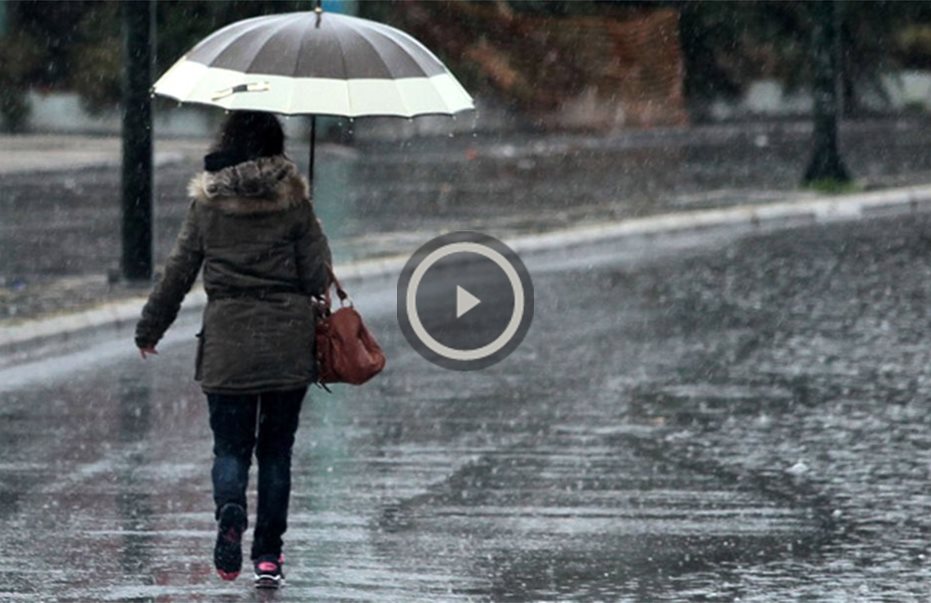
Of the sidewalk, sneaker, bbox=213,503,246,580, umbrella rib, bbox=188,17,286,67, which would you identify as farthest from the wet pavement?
sneaker, bbox=213,503,246,580

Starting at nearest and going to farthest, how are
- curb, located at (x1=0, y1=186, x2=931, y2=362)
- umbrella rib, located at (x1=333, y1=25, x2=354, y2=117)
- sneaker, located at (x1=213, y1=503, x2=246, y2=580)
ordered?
1. sneaker, located at (x1=213, y1=503, x2=246, y2=580)
2. umbrella rib, located at (x1=333, y1=25, x2=354, y2=117)
3. curb, located at (x1=0, y1=186, x2=931, y2=362)

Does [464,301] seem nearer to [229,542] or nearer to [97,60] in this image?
[229,542]

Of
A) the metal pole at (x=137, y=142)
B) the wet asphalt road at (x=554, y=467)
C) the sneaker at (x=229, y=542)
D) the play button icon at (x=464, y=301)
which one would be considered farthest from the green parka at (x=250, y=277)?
the metal pole at (x=137, y=142)

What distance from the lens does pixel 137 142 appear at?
16625 mm

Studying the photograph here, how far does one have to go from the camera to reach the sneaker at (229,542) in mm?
8047

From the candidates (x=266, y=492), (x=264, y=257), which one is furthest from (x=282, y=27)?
(x=266, y=492)

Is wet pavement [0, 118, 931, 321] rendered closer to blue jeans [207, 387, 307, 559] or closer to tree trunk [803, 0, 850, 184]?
tree trunk [803, 0, 850, 184]

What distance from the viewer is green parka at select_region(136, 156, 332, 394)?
8055mm

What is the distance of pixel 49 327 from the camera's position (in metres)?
14.3

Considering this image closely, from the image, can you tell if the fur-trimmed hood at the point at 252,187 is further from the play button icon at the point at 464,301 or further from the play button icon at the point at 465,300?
the play button icon at the point at 464,301

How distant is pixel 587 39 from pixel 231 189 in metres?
28.3

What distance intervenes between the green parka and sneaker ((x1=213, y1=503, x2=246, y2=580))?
16.9 inches

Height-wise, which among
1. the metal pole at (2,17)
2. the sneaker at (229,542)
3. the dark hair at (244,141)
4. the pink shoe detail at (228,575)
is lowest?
the pink shoe detail at (228,575)

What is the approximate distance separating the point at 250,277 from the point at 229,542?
3.00 ft
